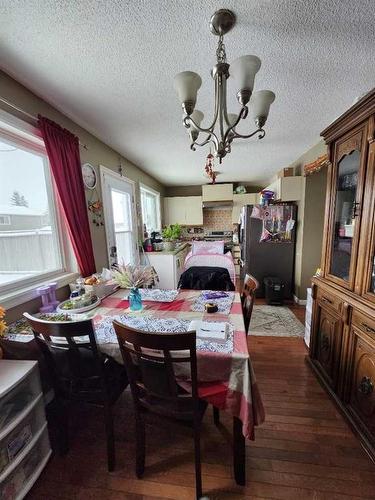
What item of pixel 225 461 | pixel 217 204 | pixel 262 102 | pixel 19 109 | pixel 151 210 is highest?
pixel 19 109

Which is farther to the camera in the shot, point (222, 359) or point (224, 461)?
point (224, 461)

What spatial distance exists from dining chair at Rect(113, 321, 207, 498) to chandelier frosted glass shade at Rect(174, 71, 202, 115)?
1154mm

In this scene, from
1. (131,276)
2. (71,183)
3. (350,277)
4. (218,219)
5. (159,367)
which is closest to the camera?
(159,367)

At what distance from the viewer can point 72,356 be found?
1140 millimetres

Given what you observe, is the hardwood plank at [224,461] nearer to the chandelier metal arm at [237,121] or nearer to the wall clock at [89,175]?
the chandelier metal arm at [237,121]

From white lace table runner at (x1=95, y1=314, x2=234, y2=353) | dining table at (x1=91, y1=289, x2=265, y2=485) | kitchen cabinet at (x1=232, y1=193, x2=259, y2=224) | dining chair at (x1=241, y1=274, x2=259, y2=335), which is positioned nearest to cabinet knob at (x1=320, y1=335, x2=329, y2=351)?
dining chair at (x1=241, y1=274, x2=259, y2=335)

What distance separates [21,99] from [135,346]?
191 cm

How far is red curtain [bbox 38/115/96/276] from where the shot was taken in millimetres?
1759

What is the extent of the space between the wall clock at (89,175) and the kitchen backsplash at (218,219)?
3809 millimetres

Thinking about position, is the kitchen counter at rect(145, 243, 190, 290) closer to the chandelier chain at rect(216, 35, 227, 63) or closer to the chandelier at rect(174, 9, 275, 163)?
the chandelier at rect(174, 9, 275, 163)

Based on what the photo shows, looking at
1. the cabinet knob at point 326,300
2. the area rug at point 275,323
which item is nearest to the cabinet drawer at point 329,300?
the cabinet knob at point 326,300

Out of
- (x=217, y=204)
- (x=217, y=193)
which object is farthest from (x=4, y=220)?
(x=217, y=204)

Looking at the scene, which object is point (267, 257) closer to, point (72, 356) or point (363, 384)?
point (363, 384)

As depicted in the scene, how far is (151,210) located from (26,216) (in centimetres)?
341
